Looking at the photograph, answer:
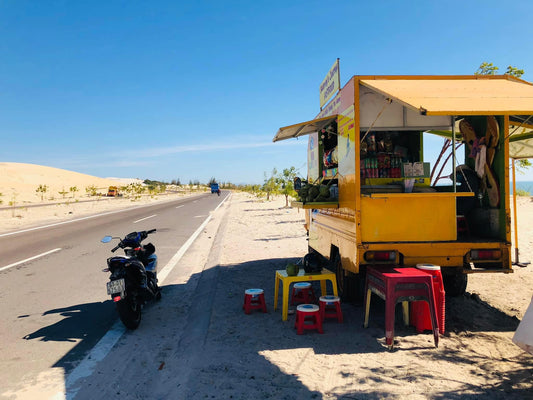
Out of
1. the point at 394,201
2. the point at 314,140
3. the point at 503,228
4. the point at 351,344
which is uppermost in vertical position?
the point at 314,140

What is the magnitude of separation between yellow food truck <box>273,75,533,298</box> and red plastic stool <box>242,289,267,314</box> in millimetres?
1270

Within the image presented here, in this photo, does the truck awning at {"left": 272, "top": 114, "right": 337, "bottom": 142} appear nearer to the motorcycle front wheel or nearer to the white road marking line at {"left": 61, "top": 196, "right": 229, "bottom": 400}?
the motorcycle front wheel

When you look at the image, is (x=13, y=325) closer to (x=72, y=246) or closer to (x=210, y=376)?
(x=210, y=376)

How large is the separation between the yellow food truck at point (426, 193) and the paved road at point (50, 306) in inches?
134

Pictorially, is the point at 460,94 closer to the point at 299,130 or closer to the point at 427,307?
the point at 427,307

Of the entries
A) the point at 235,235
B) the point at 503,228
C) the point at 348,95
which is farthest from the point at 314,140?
the point at 235,235

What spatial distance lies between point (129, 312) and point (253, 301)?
168 cm

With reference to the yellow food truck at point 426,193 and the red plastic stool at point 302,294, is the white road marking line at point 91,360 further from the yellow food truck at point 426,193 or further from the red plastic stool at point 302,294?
the yellow food truck at point 426,193

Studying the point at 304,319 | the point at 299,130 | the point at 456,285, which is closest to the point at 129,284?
the point at 304,319

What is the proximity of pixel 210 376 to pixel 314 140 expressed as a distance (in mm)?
5601

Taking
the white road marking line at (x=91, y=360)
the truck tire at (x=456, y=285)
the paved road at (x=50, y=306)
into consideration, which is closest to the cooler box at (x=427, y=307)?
the truck tire at (x=456, y=285)

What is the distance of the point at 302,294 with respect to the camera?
20.5 feet

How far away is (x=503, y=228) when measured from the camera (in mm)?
5715

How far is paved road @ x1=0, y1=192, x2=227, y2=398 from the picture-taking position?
4422 millimetres
